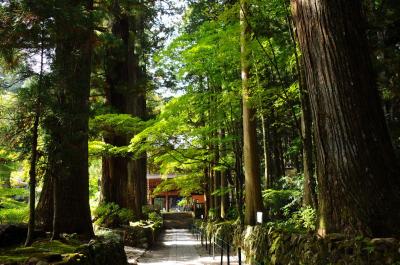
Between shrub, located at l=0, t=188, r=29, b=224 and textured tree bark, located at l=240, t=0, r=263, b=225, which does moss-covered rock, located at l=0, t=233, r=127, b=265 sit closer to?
textured tree bark, located at l=240, t=0, r=263, b=225

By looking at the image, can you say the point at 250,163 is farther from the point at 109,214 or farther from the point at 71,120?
the point at 71,120

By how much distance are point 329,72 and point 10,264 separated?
452 cm

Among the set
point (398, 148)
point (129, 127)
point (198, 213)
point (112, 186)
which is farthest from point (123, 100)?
point (198, 213)

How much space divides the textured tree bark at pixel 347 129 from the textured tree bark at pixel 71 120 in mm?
4222

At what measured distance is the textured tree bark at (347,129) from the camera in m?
4.67

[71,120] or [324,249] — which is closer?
[324,249]

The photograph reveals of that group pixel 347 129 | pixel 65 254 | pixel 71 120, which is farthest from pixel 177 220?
pixel 347 129

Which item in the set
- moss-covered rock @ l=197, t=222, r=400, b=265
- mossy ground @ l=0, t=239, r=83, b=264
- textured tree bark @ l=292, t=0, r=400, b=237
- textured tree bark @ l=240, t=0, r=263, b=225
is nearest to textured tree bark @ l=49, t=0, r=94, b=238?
mossy ground @ l=0, t=239, r=83, b=264

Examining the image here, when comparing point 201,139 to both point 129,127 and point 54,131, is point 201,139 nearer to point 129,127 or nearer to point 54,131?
point 129,127

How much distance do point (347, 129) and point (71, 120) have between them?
4.62 meters

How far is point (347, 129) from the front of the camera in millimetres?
4836

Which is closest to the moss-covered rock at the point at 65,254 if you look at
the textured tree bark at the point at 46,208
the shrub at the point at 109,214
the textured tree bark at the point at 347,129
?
the textured tree bark at the point at 46,208

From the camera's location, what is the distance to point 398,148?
904 cm

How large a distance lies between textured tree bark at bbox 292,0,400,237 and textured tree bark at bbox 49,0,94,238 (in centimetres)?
422
